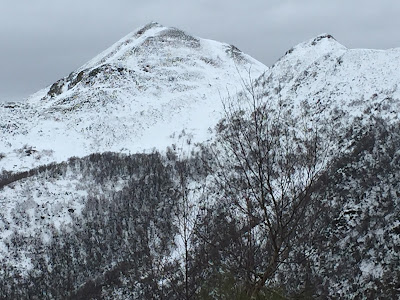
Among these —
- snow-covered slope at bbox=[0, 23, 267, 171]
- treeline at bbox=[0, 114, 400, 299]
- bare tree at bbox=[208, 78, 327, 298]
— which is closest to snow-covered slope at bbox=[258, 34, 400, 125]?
treeline at bbox=[0, 114, 400, 299]

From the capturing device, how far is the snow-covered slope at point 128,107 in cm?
5709

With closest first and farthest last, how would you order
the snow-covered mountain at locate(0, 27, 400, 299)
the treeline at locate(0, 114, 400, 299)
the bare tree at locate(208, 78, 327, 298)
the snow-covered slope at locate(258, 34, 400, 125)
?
the bare tree at locate(208, 78, 327, 298) < the treeline at locate(0, 114, 400, 299) < the snow-covered mountain at locate(0, 27, 400, 299) < the snow-covered slope at locate(258, 34, 400, 125)

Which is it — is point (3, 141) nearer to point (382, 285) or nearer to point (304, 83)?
point (304, 83)

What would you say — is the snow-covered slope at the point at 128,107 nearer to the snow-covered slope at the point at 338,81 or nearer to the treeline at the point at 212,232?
the treeline at the point at 212,232

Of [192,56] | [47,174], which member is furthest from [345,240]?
[192,56]

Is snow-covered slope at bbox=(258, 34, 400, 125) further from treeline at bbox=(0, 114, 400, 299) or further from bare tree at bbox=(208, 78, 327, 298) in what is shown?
bare tree at bbox=(208, 78, 327, 298)

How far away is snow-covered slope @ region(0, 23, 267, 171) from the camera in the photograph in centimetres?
5709

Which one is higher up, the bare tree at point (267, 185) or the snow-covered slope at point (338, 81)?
the snow-covered slope at point (338, 81)

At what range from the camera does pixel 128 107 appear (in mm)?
67562

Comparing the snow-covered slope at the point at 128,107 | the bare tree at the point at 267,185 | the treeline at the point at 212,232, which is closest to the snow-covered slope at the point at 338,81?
the treeline at the point at 212,232

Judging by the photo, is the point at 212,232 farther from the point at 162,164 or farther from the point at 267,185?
the point at 162,164

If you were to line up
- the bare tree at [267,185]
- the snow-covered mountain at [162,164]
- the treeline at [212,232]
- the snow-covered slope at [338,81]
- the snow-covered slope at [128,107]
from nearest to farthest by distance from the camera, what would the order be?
1. the bare tree at [267,185]
2. the treeline at [212,232]
3. the snow-covered mountain at [162,164]
4. the snow-covered slope at [338,81]
5. the snow-covered slope at [128,107]

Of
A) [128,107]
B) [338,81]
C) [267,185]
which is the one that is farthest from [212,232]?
[128,107]

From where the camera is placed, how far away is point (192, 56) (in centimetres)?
8831
